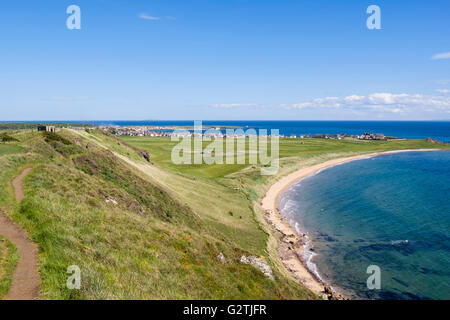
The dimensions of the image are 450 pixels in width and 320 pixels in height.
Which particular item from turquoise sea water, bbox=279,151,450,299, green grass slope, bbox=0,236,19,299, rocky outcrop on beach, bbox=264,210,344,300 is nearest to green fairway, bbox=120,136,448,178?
turquoise sea water, bbox=279,151,450,299

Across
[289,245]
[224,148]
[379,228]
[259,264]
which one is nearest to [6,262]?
[259,264]

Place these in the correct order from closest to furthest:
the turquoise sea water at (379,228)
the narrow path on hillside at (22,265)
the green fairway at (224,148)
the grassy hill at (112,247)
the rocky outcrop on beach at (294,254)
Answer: the narrow path on hillside at (22,265) → the grassy hill at (112,247) → the rocky outcrop on beach at (294,254) → the turquoise sea water at (379,228) → the green fairway at (224,148)

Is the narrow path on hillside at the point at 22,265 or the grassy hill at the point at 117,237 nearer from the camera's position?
the narrow path on hillside at the point at 22,265

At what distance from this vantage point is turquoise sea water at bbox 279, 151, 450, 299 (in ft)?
104

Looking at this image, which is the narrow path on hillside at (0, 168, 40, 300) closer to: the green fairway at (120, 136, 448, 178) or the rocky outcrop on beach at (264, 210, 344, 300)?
the rocky outcrop on beach at (264, 210, 344, 300)

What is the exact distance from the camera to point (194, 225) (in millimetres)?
32469

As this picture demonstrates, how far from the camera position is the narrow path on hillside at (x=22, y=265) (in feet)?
36.0

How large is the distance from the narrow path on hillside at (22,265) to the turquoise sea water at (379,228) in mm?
29267

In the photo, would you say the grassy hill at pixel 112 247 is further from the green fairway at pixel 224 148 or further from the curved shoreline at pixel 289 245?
the green fairway at pixel 224 148

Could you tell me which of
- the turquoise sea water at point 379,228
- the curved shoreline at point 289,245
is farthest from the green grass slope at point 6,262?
the turquoise sea water at point 379,228

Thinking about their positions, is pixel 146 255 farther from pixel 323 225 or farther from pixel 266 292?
pixel 323 225

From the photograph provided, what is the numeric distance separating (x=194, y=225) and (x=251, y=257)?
980cm
